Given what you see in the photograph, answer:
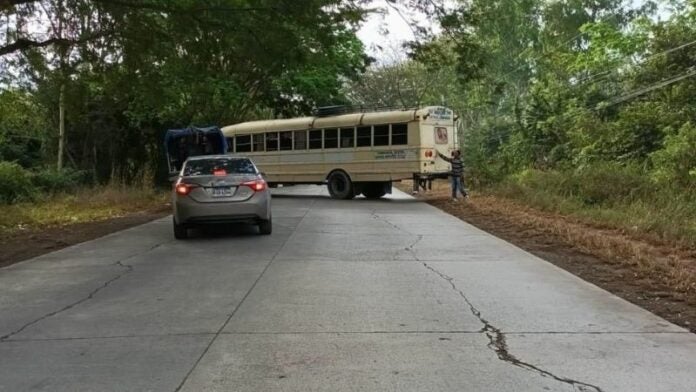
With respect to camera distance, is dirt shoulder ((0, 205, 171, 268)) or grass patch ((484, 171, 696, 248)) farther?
grass patch ((484, 171, 696, 248))

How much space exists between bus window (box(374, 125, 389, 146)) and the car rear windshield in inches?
389

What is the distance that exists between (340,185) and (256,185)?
1190 centimetres

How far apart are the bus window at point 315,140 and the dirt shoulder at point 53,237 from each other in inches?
312

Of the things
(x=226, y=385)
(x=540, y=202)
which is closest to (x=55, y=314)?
(x=226, y=385)

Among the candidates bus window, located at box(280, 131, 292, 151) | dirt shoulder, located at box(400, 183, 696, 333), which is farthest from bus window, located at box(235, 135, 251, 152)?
dirt shoulder, located at box(400, 183, 696, 333)

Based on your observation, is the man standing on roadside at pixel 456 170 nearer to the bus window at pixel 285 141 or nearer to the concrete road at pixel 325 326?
the bus window at pixel 285 141

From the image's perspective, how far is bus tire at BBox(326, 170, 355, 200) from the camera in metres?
24.5

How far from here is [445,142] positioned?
2347cm

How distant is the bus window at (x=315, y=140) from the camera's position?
25.4m

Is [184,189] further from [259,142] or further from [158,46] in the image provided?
[259,142]

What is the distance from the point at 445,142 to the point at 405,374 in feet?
61.7

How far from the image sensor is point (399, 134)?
900 inches

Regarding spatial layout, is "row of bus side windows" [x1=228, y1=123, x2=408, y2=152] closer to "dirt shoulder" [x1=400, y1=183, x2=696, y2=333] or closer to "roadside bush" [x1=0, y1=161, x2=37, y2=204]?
"dirt shoulder" [x1=400, y1=183, x2=696, y2=333]

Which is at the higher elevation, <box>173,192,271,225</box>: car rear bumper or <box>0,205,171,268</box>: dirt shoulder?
<box>173,192,271,225</box>: car rear bumper
